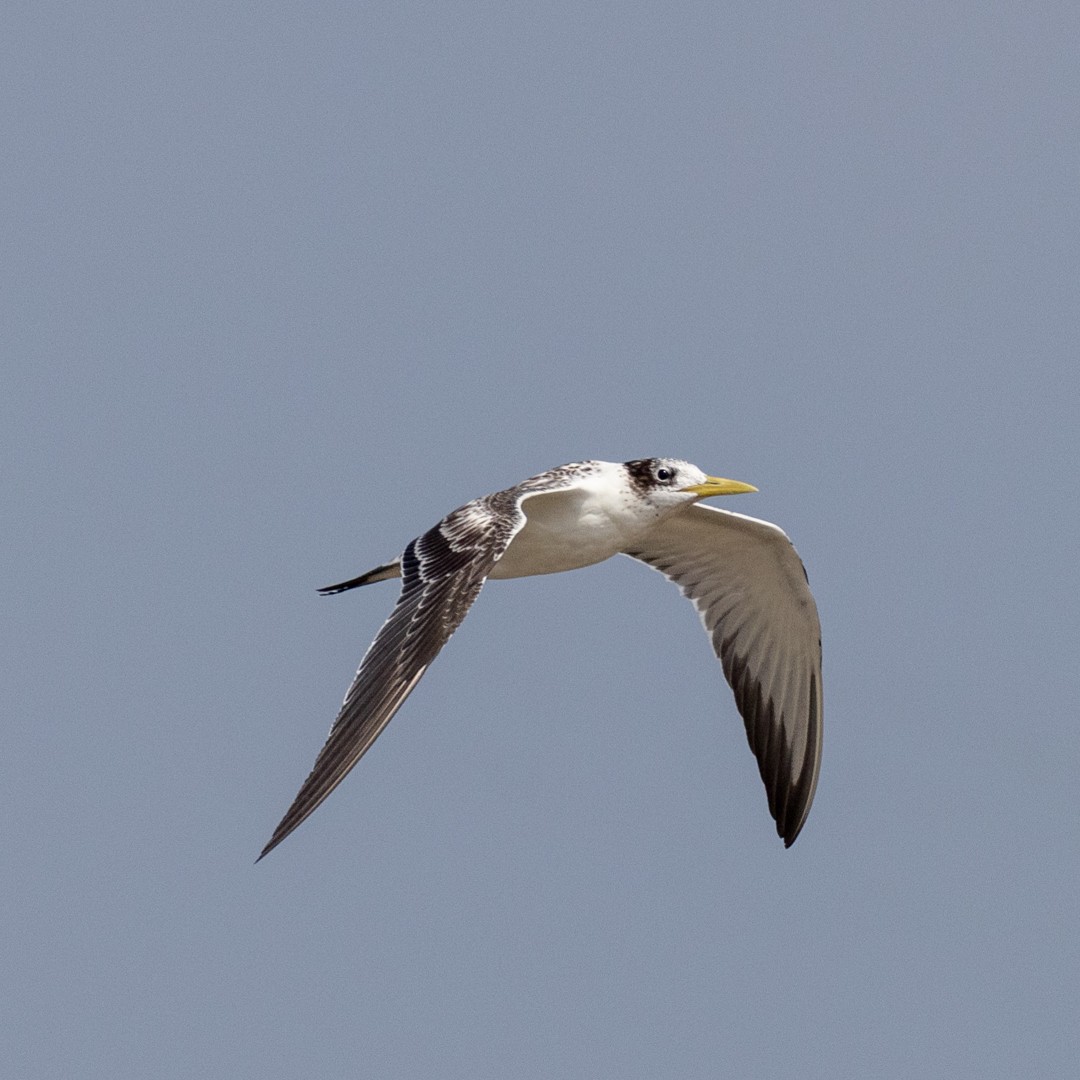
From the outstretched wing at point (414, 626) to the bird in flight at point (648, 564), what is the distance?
0.01 metres

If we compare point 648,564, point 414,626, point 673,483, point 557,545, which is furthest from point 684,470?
point 414,626

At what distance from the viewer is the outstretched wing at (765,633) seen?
1892 cm

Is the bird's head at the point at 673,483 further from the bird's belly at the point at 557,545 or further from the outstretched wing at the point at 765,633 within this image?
the outstretched wing at the point at 765,633

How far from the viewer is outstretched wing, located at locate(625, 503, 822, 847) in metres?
18.9

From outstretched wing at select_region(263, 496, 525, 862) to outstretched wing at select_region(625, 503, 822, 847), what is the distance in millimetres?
3668

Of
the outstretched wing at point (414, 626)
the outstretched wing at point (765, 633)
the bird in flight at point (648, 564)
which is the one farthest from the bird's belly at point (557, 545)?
the outstretched wing at point (765, 633)

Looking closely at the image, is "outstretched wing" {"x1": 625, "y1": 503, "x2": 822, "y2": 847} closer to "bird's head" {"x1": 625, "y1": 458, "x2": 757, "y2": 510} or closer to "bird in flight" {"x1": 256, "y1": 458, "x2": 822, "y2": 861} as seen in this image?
"bird in flight" {"x1": 256, "y1": 458, "x2": 822, "y2": 861}

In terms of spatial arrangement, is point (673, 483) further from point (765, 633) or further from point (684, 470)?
point (765, 633)

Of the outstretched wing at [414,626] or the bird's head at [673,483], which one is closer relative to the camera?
the outstretched wing at [414,626]

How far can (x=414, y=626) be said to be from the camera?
14266 mm

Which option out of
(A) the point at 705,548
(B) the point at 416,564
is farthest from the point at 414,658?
(A) the point at 705,548

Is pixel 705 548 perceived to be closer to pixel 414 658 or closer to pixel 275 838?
pixel 414 658

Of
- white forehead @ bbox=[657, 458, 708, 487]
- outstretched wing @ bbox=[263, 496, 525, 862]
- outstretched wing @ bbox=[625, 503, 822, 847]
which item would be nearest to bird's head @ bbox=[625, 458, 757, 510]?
white forehead @ bbox=[657, 458, 708, 487]

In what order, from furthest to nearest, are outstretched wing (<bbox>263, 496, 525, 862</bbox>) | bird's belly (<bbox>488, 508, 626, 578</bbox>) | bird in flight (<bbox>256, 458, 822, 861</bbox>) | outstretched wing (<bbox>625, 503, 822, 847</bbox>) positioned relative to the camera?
outstretched wing (<bbox>625, 503, 822, 847</bbox>) < bird's belly (<bbox>488, 508, 626, 578</bbox>) < bird in flight (<bbox>256, 458, 822, 861</bbox>) < outstretched wing (<bbox>263, 496, 525, 862</bbox>)
